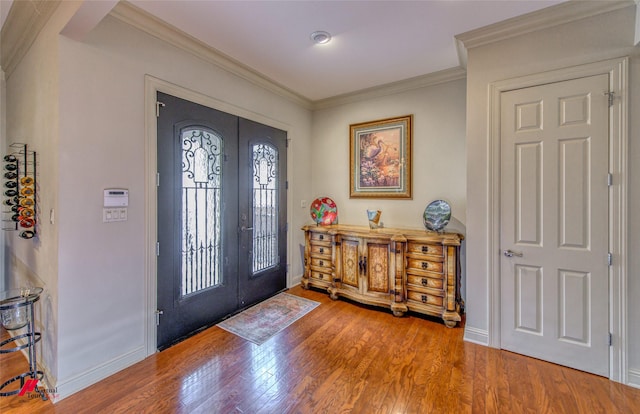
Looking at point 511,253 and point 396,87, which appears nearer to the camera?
point 511,253

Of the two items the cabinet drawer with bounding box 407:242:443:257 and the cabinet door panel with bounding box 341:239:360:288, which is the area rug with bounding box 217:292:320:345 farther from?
the cabinet drawer with bounding box 407:242:443:257

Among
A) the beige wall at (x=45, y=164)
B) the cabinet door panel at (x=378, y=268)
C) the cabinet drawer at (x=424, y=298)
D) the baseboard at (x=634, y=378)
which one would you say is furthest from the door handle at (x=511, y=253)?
the beige wall at (x=45, y=164)

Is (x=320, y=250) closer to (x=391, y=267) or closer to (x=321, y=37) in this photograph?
(x=391, y=267)

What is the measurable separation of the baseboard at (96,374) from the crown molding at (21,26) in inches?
103

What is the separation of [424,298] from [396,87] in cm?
267

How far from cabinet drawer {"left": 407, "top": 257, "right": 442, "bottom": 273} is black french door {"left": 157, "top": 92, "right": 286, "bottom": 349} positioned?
177cm

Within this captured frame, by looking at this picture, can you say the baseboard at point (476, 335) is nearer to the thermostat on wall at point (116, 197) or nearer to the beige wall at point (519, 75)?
the beige wall at point (519, 75)

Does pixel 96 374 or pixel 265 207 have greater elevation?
pixel 265 207

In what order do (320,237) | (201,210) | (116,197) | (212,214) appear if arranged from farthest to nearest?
1. (320,237)
2. (212,214)
3. (201,210)
4. (116,197)

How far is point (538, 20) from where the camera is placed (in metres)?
2.16

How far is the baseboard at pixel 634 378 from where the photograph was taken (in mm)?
1912

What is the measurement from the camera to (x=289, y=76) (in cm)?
330

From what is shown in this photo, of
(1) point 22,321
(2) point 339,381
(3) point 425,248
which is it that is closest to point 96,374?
(1) point 22,321

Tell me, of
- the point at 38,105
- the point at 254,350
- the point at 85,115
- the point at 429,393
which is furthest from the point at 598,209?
the point at 38,105
